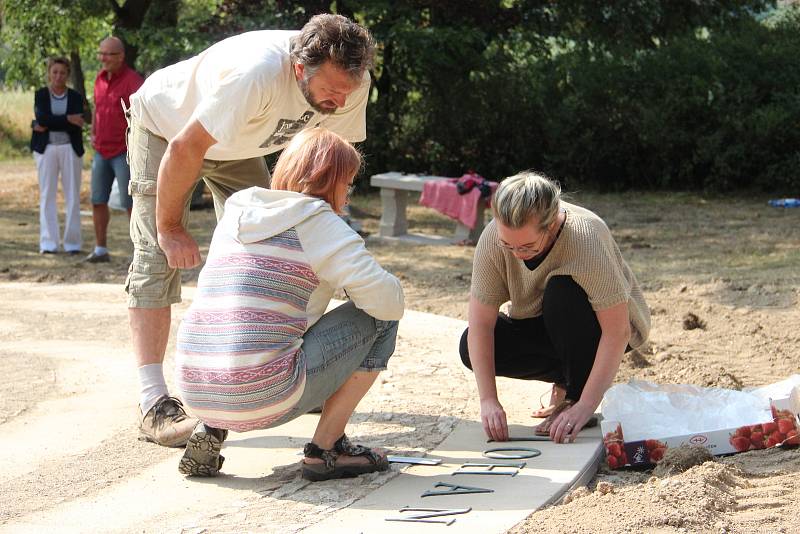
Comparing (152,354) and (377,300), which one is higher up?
(377,300)

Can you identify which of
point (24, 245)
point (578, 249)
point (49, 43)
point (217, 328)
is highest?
point (49, 43)

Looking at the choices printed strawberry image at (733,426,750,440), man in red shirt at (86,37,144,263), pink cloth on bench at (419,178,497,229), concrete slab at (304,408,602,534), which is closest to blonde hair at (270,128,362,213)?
concrete slab at (304,408,602,534)

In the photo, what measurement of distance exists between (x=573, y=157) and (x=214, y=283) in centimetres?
1049

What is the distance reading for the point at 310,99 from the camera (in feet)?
12.0

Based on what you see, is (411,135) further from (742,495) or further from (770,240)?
(742,495)

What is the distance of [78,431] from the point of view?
4.08 metres

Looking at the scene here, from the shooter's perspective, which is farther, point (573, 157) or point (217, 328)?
point (573, 157)

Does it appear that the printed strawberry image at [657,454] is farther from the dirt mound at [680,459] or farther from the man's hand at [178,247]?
the man's hand at [178,247]

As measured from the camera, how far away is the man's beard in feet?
11.9

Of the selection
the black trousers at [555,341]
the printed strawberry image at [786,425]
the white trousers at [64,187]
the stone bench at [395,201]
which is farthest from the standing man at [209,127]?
the stone bench at [395,201]

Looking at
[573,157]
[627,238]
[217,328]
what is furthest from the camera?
[573,157]

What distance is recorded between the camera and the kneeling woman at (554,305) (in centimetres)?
355

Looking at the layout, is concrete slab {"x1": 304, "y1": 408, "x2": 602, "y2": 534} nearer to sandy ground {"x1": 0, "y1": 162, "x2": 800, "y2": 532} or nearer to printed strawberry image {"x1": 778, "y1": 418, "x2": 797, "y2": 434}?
sandy ground {"x1": 0, "y1": 162, "x2": 800, "y2": 532}

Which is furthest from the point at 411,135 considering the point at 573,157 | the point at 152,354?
the point at 152,354
